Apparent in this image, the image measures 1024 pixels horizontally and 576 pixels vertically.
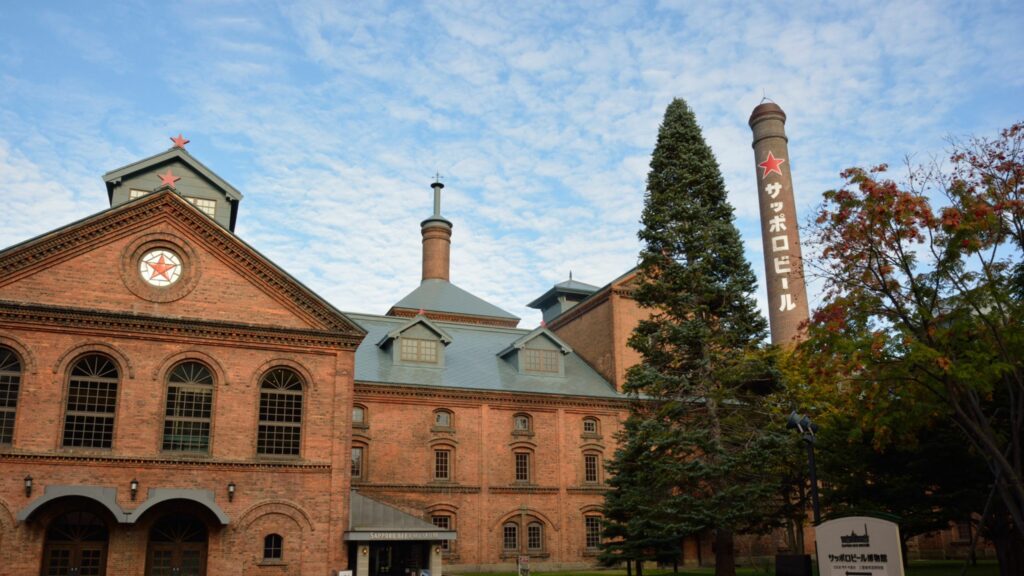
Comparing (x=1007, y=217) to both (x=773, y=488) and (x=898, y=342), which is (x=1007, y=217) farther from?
(x=773, y=488)

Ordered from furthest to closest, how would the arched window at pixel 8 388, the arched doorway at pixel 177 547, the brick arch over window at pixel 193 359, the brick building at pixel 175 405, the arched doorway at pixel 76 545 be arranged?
the brick arch over window at pixel 193 359
the arched doorway at pixel 177 547
the brick building at pixel 175 405
the arched window at pixel 8 388
the arched doorway at pixel 76 545

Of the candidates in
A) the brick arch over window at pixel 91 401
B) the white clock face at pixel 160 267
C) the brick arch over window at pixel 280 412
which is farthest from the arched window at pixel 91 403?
the brick arch over window at pixel 280 412

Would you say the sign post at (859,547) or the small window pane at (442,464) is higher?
the small window pane at (442,464)

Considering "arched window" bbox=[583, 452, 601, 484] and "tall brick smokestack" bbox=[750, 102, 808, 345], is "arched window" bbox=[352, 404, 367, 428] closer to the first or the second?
"arched window" bbox=[583, 452, 601, 484]

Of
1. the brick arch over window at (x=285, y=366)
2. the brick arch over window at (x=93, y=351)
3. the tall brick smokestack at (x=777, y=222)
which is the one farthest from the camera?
the tall brick smokestack at (x=777, y=222)

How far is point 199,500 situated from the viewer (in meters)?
23.2

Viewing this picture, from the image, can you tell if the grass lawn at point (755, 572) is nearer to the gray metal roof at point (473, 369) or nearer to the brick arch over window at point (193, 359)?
the gray metal roof at point (473, 369)

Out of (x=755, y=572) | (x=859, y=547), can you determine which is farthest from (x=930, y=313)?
(x=755, y=572)

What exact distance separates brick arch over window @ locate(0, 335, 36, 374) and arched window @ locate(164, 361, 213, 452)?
355cm

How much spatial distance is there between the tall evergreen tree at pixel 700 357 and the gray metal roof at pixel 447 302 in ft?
66.7

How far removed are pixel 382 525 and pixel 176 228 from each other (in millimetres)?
11108

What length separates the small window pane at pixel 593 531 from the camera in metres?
36.2

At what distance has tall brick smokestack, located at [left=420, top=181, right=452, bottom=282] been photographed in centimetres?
5103

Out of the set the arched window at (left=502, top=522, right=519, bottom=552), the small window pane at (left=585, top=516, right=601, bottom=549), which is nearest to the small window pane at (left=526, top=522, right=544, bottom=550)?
the arched window at (left=502, top=522, right=519, bottom=552)
